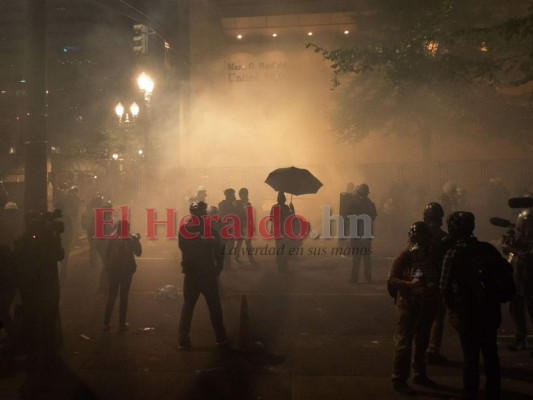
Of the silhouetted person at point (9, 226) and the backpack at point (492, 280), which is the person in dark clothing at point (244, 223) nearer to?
the silhouetted person at point (9, 226)

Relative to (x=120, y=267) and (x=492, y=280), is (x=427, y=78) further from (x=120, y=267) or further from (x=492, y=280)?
(x=492, y=280)

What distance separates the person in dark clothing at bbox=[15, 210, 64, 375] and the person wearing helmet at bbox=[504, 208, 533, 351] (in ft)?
18.0

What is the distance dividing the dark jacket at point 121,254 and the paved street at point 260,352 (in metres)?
0.90

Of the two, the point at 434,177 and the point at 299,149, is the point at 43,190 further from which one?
the point at 299,149

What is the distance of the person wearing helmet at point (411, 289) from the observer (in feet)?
14.6

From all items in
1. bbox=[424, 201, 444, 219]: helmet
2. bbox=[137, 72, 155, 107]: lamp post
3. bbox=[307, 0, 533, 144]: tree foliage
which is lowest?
bbox=[424, 201, 444, 219]: helmet

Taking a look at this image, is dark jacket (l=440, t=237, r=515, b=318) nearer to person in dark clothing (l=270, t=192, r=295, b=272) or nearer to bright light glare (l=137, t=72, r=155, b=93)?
person in dark clothing (l=270, t=192, r=295, b=272)

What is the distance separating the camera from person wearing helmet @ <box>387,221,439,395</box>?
175 inches

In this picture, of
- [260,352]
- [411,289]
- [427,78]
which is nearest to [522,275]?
[411,289]

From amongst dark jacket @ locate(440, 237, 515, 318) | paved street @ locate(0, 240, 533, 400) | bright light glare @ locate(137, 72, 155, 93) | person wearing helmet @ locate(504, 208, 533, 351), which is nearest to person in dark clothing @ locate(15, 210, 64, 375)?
paved street @ locate(0, 240, 533, 400)

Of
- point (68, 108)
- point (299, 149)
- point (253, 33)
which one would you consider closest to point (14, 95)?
point (68, 108)

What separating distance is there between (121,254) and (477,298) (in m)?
4.61

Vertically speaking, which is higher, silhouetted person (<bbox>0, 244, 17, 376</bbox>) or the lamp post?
the lamp post

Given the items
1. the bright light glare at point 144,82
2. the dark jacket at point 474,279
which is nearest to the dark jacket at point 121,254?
the dark jacket at point 474,279
